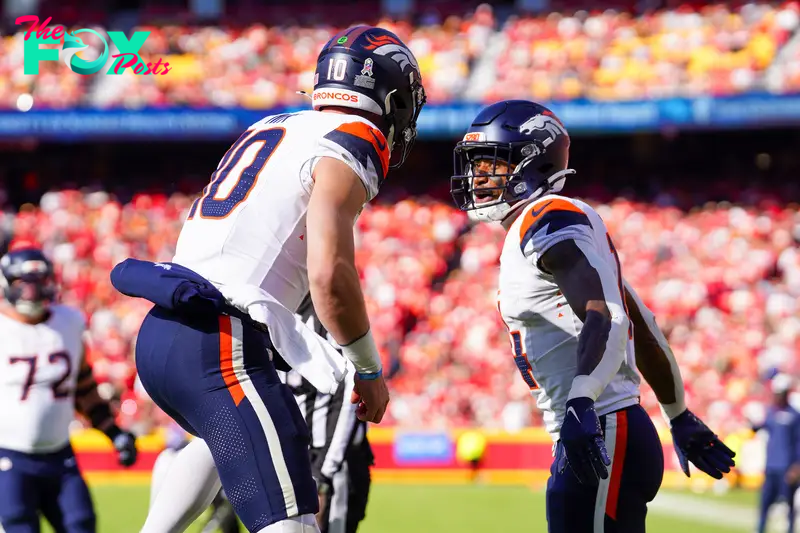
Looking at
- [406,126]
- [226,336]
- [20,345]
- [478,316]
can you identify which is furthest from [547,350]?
[478,316]

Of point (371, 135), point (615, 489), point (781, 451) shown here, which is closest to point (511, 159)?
point (371, 135)

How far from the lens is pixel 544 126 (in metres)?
4.47

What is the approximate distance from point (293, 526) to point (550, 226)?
4.51 ft

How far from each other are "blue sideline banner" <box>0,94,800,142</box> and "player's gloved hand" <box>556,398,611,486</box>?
1593 centimetres

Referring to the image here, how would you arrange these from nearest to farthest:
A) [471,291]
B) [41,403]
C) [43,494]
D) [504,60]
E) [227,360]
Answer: [227,360] < [43,494] < [41,403] < [471,291] < [504,60]

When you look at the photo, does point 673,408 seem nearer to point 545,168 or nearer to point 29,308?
point 545,168

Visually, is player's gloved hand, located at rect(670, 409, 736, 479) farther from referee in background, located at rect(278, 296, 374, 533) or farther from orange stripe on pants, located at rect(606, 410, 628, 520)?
referee in background, located at rect(278, 296, 374, 533)

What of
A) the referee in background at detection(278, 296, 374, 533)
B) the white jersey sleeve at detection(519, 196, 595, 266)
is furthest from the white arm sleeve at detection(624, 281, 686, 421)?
the referee in background at detection(278, 296, 374, 533)

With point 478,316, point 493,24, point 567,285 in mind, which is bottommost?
point 478,316

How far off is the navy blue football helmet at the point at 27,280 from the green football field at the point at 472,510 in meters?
4.08

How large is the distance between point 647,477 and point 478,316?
46.9ft

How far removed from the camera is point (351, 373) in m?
3.74

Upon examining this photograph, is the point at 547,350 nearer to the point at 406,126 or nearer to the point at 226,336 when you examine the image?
the point at 406,126

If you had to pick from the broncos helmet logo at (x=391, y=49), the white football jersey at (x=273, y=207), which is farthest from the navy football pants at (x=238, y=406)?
the broncos helmet logo at (x=391, y=49)
